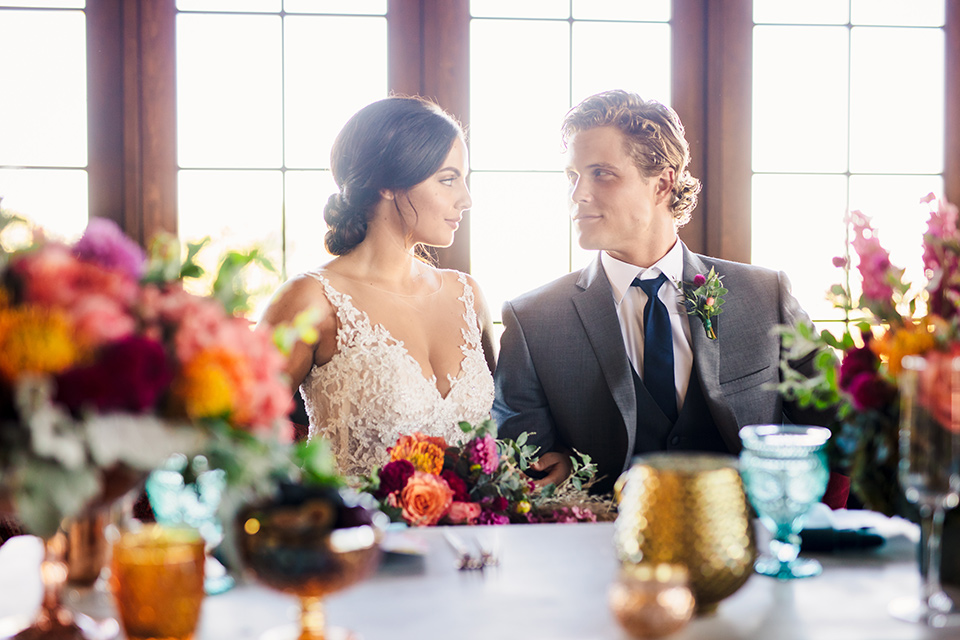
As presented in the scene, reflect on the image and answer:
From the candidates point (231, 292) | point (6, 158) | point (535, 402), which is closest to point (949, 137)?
point (535, 402)

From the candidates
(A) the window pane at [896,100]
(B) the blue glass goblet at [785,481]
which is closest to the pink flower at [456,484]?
(B) the blue glass goblet at [785,481]

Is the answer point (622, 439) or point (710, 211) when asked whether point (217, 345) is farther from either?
point (710, 211)

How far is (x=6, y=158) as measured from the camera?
2.96 metres

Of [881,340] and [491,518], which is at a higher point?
[881,340]

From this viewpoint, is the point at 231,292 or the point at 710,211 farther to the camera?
the point at 710,211

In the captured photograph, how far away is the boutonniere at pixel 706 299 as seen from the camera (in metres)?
2.16

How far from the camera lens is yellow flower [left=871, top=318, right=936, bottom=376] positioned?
2.91 feet

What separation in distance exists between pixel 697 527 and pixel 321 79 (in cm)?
261

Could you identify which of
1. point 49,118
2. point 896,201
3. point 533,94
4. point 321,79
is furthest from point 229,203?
point 896,201

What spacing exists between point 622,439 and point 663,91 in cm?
161

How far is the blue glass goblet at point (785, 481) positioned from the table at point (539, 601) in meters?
0.04

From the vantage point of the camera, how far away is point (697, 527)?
31.3 inches

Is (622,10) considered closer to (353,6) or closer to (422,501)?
(353,6)

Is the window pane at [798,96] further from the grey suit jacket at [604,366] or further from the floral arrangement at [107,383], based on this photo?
the floral arrangement at [107,383]
